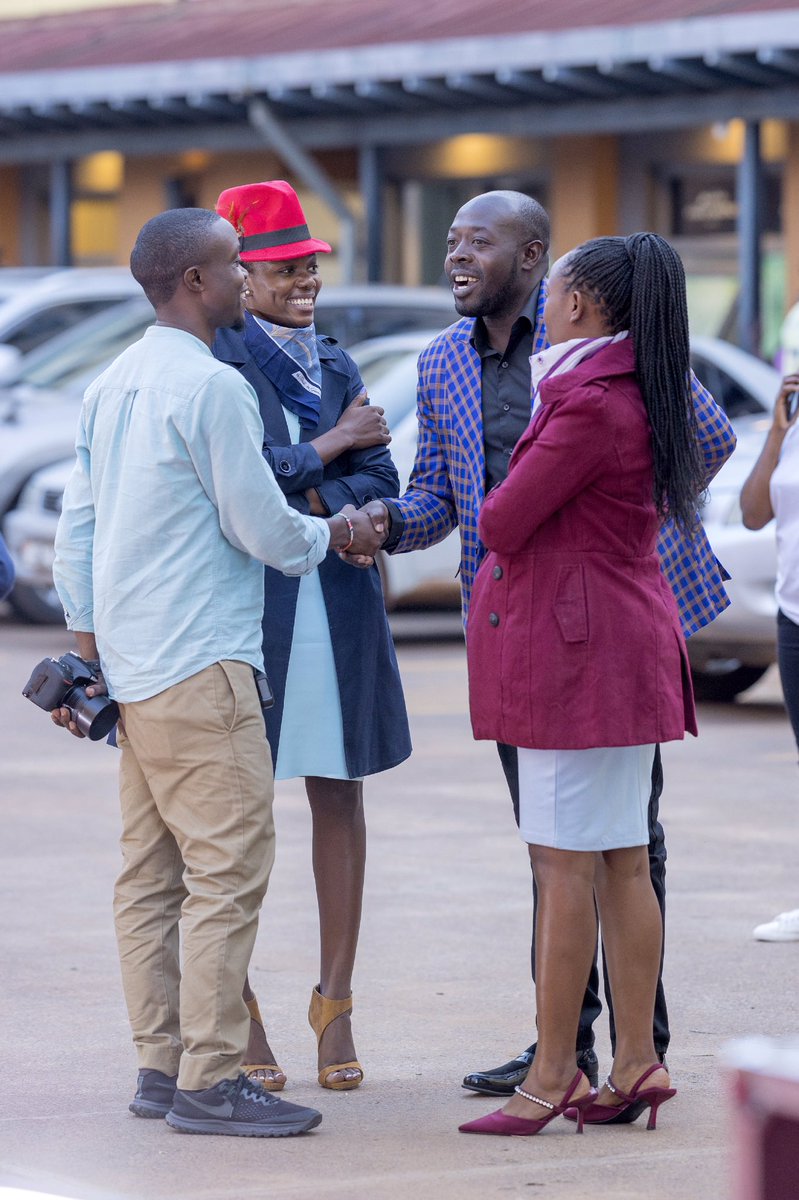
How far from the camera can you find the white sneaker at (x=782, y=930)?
21.3 ft

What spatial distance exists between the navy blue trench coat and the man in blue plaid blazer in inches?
4.6

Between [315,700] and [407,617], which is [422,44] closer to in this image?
[407,617]

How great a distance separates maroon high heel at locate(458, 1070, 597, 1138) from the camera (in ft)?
15.3

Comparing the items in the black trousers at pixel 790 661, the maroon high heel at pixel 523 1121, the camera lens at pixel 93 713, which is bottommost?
the maroon high heel at pixel 523 1121

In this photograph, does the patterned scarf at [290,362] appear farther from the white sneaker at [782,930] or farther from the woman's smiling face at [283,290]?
the white sneaker at [782,930]

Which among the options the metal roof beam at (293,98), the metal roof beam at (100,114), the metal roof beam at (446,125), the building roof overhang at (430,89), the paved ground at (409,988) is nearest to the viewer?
the paved ground at (409,988)

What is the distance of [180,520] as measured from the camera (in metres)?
4.61

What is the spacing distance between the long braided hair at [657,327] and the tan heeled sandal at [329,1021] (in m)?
1.41

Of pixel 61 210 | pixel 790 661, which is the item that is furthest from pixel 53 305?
pixel 790 661

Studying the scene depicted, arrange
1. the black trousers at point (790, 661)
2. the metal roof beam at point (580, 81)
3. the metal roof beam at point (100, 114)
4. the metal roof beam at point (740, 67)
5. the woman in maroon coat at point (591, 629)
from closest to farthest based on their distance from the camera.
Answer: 1. the woman in maroon coat at point (591, 629)
2. the black trousers at point (790, 661)
3. the metal roof beam at point (740, 67)
4. the metal roof beam at point (580, 81)
5. the metal roof beam at point (100, 114)

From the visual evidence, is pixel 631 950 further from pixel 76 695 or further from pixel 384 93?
pixel 384 93

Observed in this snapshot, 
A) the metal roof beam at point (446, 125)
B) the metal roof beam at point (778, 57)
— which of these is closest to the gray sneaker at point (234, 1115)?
the metal roof beam at point (778, 57)

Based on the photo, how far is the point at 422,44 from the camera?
66.5 ft

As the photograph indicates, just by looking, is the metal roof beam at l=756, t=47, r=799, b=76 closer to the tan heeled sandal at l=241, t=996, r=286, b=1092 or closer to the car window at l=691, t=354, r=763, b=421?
the car window at l=691, t=354, r=763, b=421
